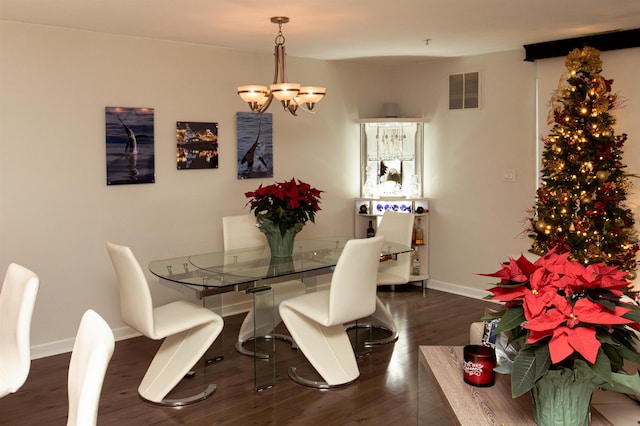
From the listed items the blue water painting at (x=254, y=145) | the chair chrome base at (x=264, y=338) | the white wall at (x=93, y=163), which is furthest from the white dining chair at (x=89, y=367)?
the blue water painting at (x=254, y=145)

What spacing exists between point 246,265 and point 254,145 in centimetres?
196

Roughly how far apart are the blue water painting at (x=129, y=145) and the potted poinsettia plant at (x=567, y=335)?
397 cm

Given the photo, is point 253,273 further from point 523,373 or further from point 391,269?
point 523,373

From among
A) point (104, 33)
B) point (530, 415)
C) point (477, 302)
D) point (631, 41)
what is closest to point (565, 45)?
point (631, 41)

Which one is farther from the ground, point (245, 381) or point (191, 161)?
point (191, 161)

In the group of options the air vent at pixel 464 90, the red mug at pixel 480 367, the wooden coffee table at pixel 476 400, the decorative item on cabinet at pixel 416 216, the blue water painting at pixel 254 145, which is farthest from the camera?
the decorative item on cabinet at pixel 416 216

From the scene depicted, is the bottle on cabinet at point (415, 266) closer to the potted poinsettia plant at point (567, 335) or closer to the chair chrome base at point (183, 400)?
the chair chrome base at point (183, 400)

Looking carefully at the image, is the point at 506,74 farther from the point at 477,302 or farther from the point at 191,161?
the point at 191,161

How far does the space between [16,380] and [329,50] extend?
4.13 m

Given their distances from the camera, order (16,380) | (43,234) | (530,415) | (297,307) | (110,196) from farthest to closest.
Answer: (110,196), (43,234), (297,307), (16,380), (530,415)

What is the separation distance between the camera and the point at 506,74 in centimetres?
613

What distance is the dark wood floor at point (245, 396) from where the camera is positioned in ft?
12.2

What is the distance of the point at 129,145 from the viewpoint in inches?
205

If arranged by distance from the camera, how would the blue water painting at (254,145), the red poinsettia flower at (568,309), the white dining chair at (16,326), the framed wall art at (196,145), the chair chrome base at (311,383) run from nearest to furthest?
the red poinsettia flower at (568,309) → the white dining chair at (16,326) → the chair chrome base at (311,383) → the framed wall art at (196,145) → the blue water painting at (254,145)
